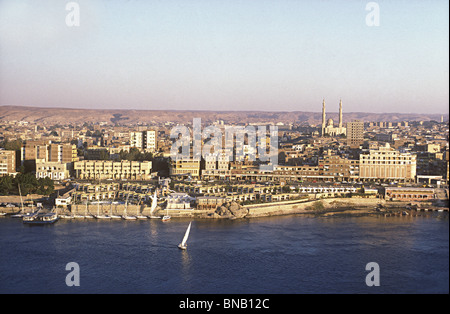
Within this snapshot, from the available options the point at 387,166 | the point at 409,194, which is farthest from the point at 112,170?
the point at 409,194

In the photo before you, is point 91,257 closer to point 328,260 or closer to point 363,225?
point 328,260

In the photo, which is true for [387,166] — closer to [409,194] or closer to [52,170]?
[409,194]

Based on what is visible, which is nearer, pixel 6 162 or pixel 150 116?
pixel 6 162

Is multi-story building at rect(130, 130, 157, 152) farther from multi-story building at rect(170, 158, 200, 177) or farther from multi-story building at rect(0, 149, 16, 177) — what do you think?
multi-story building at rect(0, 149, 16, 177)

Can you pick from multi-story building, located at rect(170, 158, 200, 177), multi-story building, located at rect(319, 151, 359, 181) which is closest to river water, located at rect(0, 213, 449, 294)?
multi-story building, located at rect(319, 151, 359, 181)

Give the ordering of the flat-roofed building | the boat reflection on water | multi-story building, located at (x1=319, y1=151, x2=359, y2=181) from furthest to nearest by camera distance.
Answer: multi-story building, located at (x1=319, y1=151, x2=359, y2=181) → the flat-roofed building → the boat reflection on water

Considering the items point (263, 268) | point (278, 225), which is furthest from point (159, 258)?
point (278, 225)

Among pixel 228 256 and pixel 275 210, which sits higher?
pixel 275 210

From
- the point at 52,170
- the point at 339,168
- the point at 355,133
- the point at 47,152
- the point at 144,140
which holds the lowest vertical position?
the point at 52,170
